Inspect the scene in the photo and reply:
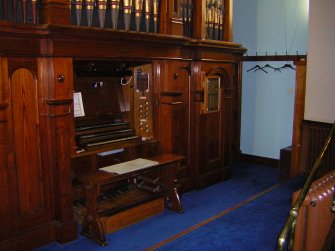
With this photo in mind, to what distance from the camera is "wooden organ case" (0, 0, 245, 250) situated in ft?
10.5

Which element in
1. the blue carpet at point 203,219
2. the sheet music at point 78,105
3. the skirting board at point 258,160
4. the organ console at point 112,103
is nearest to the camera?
the blue carpet at point 203,219

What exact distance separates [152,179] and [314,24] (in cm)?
272

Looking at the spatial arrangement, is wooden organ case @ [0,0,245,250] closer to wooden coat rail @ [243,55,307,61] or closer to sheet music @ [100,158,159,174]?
sheet music @ [100,158,159,174]

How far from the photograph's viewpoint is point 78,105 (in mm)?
3826

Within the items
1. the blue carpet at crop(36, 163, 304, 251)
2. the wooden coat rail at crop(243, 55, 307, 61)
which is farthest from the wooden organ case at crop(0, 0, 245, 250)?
the wooden coat rail at crop(243, 55, 307, 61)

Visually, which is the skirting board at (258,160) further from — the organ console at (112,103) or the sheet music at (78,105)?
the sheet music at (78,105)

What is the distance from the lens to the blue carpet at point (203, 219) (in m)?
3.44

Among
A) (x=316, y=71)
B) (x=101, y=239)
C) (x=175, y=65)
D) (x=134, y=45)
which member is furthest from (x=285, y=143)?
(x=101, y=239)

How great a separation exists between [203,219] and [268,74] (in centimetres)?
286

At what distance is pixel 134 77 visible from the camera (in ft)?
14.5

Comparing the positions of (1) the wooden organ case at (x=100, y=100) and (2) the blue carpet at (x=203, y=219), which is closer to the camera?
(1) the wooden organ case at (x=100, y=100)

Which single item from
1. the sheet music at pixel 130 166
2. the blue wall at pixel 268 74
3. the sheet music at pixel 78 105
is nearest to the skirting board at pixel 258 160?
the blue wall at pixel 268 74

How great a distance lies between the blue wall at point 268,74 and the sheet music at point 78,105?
3.21m

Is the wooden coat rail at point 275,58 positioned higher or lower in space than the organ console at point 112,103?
higher
